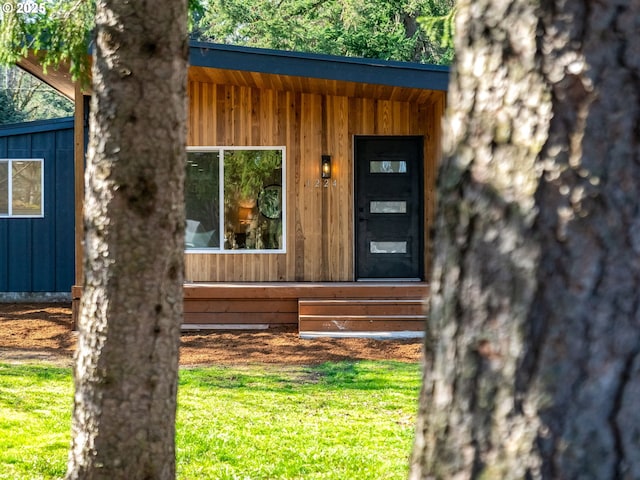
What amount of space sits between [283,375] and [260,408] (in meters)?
1.52

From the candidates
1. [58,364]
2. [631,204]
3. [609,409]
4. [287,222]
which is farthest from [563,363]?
[287,222]

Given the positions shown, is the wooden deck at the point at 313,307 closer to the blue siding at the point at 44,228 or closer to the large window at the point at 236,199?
the large window at the point at 236,199

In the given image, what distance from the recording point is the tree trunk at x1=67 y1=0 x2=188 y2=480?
261 centimetres

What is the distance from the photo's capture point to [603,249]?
4.08 feet

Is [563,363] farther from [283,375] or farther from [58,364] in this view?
[58,364]

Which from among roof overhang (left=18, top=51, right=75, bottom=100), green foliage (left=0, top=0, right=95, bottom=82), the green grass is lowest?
the green grass

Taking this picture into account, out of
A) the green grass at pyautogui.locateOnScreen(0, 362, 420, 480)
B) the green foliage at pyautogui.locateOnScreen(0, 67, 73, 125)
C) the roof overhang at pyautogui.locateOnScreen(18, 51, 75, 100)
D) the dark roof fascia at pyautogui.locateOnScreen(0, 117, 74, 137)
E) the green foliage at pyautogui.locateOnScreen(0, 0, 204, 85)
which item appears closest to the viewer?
the green grass at pyautogui.locateOnScreen(0, 362, 420, 480)

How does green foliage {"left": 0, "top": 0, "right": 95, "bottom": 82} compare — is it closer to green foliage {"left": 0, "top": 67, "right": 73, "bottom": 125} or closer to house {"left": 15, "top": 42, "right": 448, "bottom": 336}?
house {"left": 15, "top": 42, "right": 448, "bottom": 336}

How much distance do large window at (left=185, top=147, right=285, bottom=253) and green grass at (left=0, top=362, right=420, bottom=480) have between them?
381 centimetres

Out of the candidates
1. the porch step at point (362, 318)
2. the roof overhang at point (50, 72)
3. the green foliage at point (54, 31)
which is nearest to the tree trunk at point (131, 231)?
the green foliage at point (54, 31)

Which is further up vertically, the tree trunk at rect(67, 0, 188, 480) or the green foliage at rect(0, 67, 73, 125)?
the green foliage at rect(0, 67, 73, 125)
